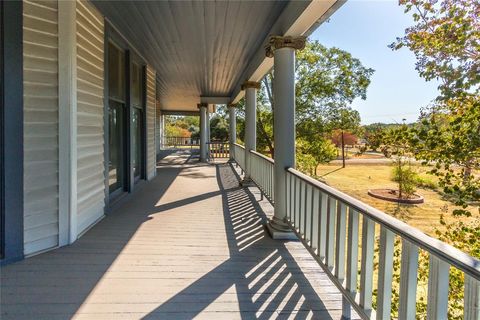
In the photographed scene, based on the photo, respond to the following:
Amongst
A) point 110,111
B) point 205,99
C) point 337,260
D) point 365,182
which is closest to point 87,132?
point 110,111

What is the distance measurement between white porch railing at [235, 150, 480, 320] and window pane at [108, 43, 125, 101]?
3.21 m

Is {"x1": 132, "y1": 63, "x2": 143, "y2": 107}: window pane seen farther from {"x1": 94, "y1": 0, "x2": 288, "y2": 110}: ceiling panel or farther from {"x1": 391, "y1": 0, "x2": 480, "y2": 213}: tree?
{"x1": 391, "y1": 0, "x2": 480, "y2": 213}: tree

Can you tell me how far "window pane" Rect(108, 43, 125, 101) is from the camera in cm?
457

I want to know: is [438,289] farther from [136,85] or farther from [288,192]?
[136,85]

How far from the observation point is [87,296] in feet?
6.98

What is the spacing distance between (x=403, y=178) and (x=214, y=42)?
911 centimetres

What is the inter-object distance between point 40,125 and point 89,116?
0.81 metres

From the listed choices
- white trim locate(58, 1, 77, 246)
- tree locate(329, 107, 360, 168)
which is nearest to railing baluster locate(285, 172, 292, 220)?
white trim locate(58, 1, 77, 246)

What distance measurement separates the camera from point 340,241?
201 centimetres

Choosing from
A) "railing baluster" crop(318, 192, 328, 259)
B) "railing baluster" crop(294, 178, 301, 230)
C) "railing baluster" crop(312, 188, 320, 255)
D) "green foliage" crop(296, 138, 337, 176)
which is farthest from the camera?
"green foliage" crop(296, 138, 337, 176)

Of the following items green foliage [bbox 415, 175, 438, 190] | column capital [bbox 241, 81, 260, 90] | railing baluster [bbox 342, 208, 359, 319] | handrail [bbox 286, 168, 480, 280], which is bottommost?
green foliage [bbox 415, 175, 438, 190]

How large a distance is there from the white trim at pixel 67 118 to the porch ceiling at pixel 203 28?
68cm

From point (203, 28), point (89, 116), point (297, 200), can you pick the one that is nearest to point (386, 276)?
point (297, 200)

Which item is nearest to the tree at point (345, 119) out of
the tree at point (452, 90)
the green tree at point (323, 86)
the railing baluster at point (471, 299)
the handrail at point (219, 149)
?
the green tree at point (323, 86)
